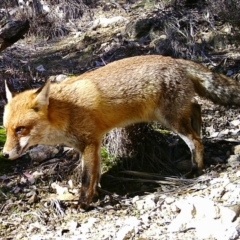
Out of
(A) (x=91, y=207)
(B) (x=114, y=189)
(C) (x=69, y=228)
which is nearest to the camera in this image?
(C) (x=69, y=228)

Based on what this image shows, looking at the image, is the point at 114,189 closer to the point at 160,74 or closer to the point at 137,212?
the point at 137,212

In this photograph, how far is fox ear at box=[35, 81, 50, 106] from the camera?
4926mm

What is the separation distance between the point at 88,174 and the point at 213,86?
1.89 metres

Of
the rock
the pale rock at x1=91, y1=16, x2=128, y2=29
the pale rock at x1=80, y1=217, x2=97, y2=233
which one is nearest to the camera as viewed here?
the rock

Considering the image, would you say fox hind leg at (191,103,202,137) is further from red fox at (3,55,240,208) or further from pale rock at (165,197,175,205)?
pale rock at (165,197,175,205)

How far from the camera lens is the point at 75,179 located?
5.68 meters

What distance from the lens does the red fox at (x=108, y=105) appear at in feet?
16.3

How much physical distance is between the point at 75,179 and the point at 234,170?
6.22 feet

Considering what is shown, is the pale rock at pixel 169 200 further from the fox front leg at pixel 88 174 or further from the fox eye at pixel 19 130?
the fox eye at pixel 19 130

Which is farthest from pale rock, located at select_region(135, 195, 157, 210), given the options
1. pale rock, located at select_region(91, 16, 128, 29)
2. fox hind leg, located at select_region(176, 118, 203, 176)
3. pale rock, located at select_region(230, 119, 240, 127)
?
pale rock, located at select_region(91, 16, 128, 29)

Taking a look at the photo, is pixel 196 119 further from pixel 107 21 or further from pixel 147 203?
pixel 107 21

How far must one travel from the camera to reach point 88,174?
5.17 meters

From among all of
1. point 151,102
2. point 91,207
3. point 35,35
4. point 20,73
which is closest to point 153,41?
point 20,73

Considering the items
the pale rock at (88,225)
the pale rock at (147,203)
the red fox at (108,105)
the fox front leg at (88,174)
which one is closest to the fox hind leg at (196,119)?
the red fox at (108,105)
